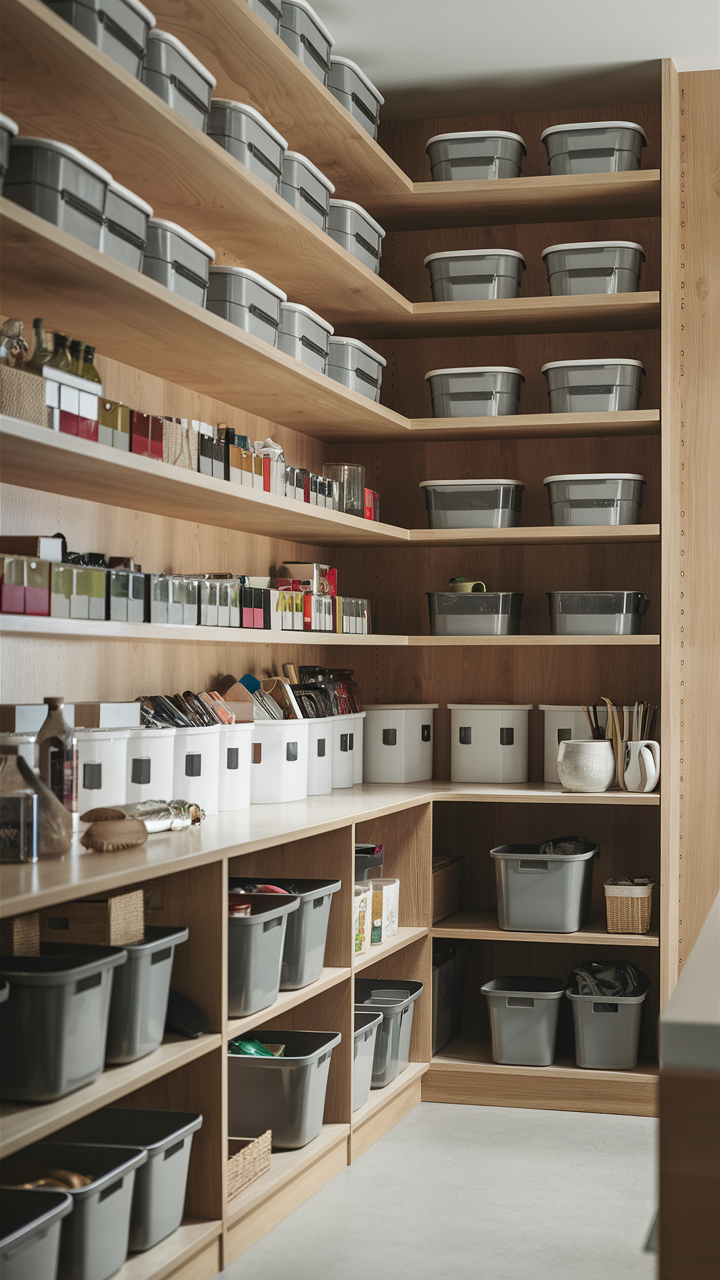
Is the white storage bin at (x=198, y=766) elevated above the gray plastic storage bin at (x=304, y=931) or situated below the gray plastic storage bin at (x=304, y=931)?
above

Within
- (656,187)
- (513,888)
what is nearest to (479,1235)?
(513,888)

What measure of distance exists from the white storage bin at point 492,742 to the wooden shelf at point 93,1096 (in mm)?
1987

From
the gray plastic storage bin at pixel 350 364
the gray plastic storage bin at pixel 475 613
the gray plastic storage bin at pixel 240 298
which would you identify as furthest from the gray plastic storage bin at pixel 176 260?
the gray plastic storage bin at pixel 475 613

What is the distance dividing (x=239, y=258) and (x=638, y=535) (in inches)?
60.6

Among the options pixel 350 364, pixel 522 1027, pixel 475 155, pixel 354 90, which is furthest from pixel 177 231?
pixel 522 1027

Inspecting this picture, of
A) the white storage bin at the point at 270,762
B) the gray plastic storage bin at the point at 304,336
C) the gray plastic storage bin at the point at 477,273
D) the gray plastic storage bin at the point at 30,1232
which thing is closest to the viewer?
the gray plastic storage bin at the point at 30,1232

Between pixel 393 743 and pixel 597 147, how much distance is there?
6.95 feet

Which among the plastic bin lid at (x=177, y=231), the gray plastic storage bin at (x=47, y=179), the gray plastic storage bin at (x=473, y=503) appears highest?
the plastic bin lid at (x=177, y=231)

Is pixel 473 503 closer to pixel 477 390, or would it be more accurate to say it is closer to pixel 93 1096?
pixel 477 390

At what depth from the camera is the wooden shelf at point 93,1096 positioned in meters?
1.96

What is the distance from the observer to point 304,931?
3.10m

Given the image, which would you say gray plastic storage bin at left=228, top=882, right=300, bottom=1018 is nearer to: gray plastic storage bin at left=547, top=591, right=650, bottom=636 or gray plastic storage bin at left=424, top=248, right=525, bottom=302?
gray plastic storage bin at left=547, top=591, right=650, bottom=636

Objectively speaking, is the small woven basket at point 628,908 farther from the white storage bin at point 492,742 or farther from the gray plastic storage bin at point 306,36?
the gray plastic storage bin at point 306,36

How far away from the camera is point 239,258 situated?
369 centimetres
